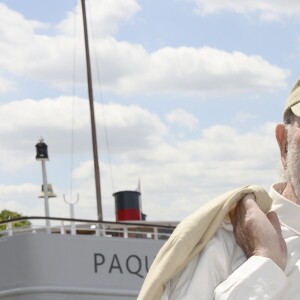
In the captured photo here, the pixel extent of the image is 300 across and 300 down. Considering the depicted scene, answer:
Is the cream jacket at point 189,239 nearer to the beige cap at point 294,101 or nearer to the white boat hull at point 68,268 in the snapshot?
the beige cap at point 294,101

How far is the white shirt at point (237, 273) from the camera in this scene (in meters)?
2.32

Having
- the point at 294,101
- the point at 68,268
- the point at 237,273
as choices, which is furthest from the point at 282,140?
the point at 68,268

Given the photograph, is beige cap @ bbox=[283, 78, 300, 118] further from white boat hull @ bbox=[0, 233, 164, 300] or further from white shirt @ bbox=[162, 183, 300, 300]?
white boat hull @ bbox=[0, 233, 164, 300]

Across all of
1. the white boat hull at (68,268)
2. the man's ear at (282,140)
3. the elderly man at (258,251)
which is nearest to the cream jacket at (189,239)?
the elderly man at (258,251)

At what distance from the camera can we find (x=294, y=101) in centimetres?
262

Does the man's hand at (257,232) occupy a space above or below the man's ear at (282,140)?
below

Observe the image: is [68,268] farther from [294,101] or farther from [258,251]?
[258,251]

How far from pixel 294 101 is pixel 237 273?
511 millimetres

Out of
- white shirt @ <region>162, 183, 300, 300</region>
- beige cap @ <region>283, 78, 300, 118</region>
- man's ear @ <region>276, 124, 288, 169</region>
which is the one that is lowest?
white shirt @ <region>162, 183, 300, 300</region>

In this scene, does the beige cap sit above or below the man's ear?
above

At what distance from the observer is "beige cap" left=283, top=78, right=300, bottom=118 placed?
259cm

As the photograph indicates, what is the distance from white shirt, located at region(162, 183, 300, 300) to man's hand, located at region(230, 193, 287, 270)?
0.10 feet

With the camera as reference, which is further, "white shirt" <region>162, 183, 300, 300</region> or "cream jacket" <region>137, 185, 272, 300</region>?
"cream jacket" <region>137, 185, 272, 300</region>

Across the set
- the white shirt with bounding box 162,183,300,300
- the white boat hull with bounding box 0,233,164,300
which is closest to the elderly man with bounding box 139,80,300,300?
the white shirt with bounding box 162,183,300,300
